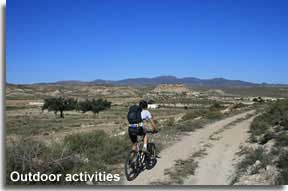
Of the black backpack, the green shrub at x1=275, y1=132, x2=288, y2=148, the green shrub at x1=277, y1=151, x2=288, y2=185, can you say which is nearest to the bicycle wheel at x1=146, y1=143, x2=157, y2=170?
the black backpack

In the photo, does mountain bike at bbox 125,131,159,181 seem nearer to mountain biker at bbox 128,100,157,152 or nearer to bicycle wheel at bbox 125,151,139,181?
bicycle wheel at bbox 125,151,139,181

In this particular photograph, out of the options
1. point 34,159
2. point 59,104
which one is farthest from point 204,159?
point 59,104

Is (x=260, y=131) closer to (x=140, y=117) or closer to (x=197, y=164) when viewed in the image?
(x=197, y=164)

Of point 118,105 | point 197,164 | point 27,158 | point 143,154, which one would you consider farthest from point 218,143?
point 118,105

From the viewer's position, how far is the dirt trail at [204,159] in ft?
26.8

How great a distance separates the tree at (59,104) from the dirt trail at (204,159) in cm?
4848

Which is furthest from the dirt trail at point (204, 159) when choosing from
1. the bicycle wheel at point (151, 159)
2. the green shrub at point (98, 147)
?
the green shrub at point (98, 147)

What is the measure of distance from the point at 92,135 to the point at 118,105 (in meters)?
66.3

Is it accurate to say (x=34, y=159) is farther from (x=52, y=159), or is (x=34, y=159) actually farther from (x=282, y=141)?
(x=282, y=141)

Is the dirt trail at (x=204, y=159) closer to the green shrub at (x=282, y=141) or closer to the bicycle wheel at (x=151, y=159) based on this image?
the bicycle wheel at (x=151, y=159)

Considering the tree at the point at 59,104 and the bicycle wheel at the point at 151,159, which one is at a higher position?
the bicycle wheel at the point at 151,159

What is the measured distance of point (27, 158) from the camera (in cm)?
761

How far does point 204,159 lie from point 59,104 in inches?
2328

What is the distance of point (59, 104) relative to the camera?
6731 cm
